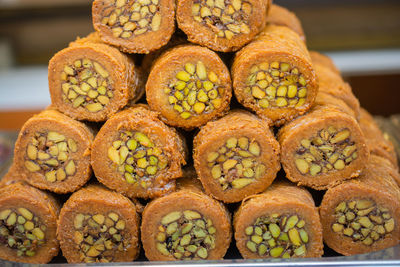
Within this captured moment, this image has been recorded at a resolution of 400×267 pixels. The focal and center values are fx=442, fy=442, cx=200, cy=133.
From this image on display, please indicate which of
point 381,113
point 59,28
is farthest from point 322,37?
point 59,28

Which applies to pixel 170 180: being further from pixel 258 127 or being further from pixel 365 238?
pixel 365 238

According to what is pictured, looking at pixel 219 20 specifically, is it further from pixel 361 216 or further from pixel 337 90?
pixel 361 216

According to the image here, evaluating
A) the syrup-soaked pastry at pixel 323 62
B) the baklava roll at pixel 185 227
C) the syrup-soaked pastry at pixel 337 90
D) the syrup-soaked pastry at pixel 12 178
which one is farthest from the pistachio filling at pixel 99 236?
the syrup-soaked pastry at pixel 323 62

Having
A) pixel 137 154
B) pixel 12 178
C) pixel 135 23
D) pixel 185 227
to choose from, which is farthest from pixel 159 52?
pixel 12 178

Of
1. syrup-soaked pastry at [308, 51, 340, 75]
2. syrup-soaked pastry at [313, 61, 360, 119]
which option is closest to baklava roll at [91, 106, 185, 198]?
syrup-soaked pastry at [313, 61, 360, 119]

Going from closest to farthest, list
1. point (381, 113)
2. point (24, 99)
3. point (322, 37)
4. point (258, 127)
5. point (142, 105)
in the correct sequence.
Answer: point (258, 127)
point (142, 105)
point (24, 99)
point (381, 113)
point (322, 37)

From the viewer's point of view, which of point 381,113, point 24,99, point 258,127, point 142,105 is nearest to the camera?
point 258,127
